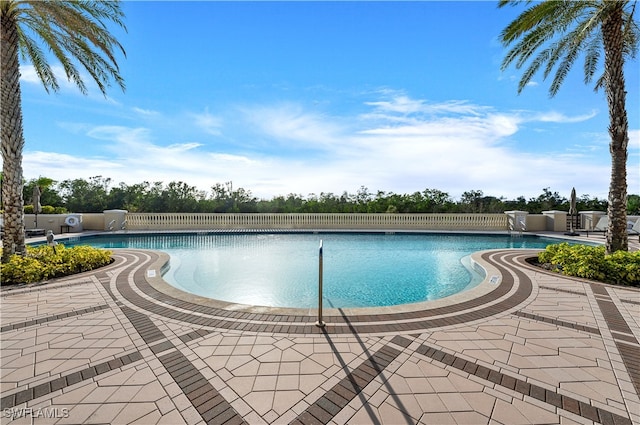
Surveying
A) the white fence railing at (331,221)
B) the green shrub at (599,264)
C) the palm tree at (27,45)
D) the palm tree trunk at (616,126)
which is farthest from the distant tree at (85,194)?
the palm tree trunk at (616,126)

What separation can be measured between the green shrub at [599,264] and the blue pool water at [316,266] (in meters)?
1.81

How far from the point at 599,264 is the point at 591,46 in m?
6.57

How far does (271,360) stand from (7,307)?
14.2 feet

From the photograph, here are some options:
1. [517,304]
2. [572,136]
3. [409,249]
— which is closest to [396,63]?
[409,249]

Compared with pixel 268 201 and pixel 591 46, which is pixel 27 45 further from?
pixel 268 201

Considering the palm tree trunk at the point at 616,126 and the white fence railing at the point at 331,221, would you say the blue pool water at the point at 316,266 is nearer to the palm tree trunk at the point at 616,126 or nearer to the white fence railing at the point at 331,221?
the white fence railing at the point at 331,221

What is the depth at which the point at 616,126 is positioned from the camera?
20.7ft

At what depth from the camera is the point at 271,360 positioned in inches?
111

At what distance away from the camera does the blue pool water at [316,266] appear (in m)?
6.09

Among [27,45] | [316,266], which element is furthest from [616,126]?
[27,45]

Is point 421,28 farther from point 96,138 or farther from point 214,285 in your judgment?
point 96,138

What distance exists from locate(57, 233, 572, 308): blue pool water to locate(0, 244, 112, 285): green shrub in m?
1.68

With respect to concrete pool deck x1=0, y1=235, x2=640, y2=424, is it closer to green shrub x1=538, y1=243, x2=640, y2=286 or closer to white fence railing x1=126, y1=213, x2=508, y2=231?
green shrub x1=538, y1=243, x2=640, y2=286

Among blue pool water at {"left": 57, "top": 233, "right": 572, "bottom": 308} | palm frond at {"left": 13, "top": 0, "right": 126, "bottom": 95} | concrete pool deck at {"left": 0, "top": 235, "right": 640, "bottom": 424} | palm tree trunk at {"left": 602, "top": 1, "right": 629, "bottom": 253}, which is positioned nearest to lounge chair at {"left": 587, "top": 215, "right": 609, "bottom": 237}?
blue pool water at {"left": 57, "top": 233, "right": 572, "bottom": 308}
